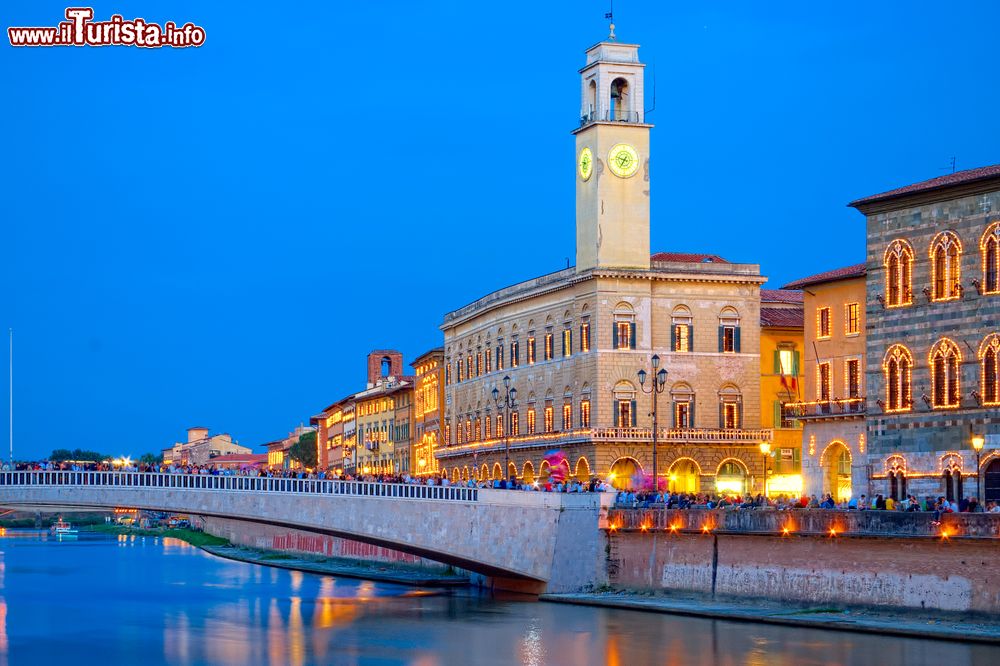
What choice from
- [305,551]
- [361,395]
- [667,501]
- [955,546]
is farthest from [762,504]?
[361,395]

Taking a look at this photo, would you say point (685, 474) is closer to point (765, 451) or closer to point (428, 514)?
point (765, 451)

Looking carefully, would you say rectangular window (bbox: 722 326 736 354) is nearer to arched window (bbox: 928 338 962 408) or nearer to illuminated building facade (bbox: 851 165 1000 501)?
illuminated building facade (bbox: 851 165 1000 501)

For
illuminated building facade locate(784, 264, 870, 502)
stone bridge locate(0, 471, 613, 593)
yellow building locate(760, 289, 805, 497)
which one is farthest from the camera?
yellow building locate(760, 289, 805, 497)

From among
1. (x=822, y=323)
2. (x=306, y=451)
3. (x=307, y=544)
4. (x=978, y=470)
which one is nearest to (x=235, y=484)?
(x=978, y=470)

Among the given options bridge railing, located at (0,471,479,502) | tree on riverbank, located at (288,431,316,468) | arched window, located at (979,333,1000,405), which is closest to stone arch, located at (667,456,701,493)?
bridge railing, located at (0,471,479,502)

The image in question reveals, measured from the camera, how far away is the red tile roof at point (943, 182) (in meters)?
63.3

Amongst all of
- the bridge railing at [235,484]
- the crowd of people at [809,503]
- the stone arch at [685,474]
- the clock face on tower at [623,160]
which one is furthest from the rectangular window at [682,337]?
the bridge railing at [235,484]

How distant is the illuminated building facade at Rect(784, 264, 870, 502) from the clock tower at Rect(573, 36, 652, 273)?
11.3m

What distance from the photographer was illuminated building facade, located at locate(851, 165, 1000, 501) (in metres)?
63.2

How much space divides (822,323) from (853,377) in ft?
11.5

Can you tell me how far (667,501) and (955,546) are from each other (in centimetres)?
1706

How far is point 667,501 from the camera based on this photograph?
66.6m

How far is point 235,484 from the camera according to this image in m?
65.2

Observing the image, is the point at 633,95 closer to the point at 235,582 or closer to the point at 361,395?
the point at 235,582
